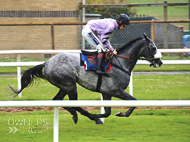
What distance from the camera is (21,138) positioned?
3791 millimetres

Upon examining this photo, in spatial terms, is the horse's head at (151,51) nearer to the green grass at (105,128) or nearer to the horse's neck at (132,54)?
the horse's neck at (132,54)

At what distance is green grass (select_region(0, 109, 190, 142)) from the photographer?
149 inches

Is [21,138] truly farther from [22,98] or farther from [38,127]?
[22,98]

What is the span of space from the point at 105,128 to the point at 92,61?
97 centimetres

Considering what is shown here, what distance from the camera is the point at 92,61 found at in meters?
4.15

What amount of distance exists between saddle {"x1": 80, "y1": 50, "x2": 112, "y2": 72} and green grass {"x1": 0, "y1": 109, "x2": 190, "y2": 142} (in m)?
0.86

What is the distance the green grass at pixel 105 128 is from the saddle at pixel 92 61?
86cm

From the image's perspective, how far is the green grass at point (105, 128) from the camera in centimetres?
379

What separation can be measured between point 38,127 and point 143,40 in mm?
1989

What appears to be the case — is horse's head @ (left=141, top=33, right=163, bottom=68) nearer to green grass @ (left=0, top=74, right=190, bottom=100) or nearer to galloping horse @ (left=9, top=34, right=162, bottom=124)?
galloping horse @ (left=9, top=34, right=162, bottom=124)

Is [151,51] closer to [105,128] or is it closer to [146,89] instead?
[105,128]

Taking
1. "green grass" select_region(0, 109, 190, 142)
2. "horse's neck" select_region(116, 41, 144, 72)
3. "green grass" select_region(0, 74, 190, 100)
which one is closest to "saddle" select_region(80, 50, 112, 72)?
"horse's neck" select_region(116, 41, 144, 72)

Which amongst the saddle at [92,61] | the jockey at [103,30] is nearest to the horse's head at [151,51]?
the jockey at [103,30]

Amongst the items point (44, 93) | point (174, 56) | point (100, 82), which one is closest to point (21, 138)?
point (100, 82)
